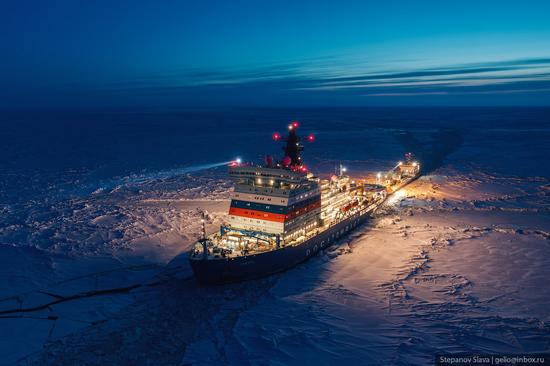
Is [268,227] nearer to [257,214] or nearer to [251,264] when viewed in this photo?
[257,214]

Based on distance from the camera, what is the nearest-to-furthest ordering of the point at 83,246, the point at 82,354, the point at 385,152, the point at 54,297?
the point at 82,354, the point at 54,297, the point at 83,246, the point at 385,152

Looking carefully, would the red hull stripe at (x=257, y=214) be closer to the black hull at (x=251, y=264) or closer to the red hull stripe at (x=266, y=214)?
the red hull stripe at (x=266, y=214)

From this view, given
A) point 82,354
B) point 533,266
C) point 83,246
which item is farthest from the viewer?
point 83,246

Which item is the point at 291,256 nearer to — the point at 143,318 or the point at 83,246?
the point at 143,318

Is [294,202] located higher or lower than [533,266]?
higher

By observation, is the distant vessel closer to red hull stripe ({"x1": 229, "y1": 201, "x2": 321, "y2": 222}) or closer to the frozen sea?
red hull stripe ({"x1": 229, "y1": 201, "x2": 321, "y2": 222})

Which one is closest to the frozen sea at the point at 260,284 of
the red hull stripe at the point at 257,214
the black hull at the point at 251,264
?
the black hull at the point at 251,264

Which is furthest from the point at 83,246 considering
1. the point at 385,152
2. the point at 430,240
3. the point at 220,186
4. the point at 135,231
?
the point at 385,152
